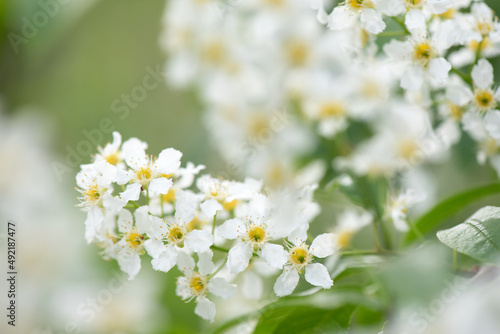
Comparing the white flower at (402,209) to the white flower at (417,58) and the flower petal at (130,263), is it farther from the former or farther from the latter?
the flower petal at (130,263)

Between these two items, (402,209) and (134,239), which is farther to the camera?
(402,209)

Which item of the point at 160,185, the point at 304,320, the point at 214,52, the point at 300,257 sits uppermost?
the point at 214,52

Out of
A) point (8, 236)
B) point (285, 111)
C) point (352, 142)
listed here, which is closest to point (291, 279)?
point (352, 142)

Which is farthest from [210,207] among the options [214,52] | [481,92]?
[214,52]

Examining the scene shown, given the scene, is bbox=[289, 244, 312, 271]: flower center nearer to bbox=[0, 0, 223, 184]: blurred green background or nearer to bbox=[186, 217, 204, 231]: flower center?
bbox=[186, 217, 204, 231]: flower center

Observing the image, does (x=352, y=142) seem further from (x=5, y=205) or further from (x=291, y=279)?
(x=5, y=205)

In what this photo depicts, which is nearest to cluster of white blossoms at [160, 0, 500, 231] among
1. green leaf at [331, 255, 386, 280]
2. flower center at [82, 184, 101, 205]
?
green leaf at [331, 255, 386, 280]

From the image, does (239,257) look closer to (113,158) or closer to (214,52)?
(113,158)
